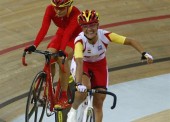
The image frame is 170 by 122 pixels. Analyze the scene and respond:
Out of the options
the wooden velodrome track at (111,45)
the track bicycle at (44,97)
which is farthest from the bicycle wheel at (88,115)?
the wooden velodrome track at (111,45)

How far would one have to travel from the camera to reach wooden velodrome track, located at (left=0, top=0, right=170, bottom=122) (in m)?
8.48

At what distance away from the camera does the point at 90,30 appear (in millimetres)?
5914

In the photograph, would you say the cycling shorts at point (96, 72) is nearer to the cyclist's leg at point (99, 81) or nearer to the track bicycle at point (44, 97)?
the cyclist's leg at point (99, 81)

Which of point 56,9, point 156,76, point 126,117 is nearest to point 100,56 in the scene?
point 56,9

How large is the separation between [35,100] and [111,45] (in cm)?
345

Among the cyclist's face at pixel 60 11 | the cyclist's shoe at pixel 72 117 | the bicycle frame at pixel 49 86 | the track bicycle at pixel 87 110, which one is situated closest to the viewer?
the track bicycle at pixel 87 110

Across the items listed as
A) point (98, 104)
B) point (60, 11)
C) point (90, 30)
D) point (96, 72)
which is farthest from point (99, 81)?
point (60, 11)

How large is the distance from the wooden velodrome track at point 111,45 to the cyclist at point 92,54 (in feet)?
4.48

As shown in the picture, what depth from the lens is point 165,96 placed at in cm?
817

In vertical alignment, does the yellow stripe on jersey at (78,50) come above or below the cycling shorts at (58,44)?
above

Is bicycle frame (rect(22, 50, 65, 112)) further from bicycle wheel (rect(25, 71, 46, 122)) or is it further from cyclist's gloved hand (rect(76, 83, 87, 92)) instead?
cyclist's gloved hand (rect(76, 83, 87, 92))

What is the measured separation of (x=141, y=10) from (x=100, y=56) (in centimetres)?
543

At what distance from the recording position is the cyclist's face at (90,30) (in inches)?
232

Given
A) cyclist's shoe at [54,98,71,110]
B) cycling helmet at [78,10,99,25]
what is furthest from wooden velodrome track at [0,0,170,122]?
cycling helmet at [78,10,99,25]
